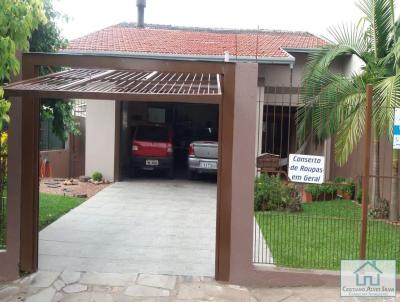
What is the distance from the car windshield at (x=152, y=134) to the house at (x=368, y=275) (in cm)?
1005

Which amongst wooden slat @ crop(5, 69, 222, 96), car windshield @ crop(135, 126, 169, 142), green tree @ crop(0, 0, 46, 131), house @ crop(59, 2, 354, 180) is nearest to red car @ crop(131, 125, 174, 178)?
car windshield @ crop(135, 126, 169, 142)

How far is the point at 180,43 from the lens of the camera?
55.4 ft

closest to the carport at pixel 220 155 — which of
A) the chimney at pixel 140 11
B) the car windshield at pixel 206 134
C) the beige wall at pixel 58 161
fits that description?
the beige wall at pixel 58 161

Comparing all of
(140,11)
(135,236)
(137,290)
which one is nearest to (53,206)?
(135,236)

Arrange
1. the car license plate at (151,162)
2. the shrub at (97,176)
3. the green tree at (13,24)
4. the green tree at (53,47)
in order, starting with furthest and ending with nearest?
the car license plate at (151,162)
the shrub at (97,176)
the green tree at (53,47)
the green tree at (13,24)

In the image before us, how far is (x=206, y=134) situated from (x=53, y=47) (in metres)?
10.3

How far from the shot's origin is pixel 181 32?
1995cm

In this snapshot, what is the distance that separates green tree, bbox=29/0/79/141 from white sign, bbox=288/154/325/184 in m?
4.14

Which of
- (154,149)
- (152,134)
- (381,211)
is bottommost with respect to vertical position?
(381,211)

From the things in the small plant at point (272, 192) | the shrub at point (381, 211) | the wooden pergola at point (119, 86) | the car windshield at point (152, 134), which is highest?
the wooden pergola at point (119, 86)

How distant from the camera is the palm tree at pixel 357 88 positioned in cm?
841

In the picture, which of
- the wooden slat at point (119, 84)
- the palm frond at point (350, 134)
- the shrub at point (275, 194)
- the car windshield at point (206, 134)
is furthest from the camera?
the car windshield at point (206, 134)

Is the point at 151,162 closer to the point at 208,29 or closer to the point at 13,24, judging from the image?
Answer: the point at 208,29

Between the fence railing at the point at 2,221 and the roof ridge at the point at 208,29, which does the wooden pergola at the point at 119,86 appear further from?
the roof ridge at the point at 208,29
